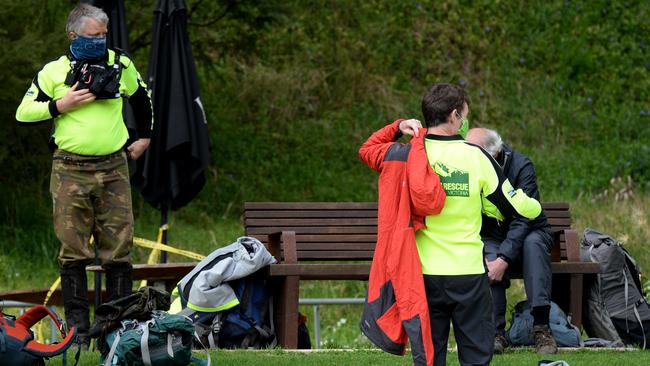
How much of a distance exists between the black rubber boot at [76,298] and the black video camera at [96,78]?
3.34 ft

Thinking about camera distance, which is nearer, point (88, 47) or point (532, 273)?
point (88, 47)

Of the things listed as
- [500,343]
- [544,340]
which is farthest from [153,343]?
[544,340]

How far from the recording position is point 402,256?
5.84 metres

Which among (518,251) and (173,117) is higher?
(173,117)

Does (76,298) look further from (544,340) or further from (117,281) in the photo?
(544,340)

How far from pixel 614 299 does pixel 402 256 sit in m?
3.34

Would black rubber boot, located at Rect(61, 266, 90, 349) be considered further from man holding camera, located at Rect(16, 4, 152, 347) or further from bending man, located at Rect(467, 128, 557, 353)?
bending man, located at Rect(467, 128, 557, 353)

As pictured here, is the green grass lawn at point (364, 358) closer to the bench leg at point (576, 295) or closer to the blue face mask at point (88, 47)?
the bench leg at point (576, 295)

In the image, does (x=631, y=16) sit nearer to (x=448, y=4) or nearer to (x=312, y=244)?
(x=448, y=4)

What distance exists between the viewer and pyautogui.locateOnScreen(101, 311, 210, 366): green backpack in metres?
6.66

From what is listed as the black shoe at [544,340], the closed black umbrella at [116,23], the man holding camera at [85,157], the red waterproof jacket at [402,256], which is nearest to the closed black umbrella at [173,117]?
the closed black umbrella at [116,23]

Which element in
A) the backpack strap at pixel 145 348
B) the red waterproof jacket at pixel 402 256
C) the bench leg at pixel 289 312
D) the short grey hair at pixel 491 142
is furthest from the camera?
the bench leg at pixel 289 312

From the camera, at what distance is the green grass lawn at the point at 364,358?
7258 millimetres

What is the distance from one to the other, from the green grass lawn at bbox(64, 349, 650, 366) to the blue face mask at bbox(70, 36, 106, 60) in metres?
1.71
